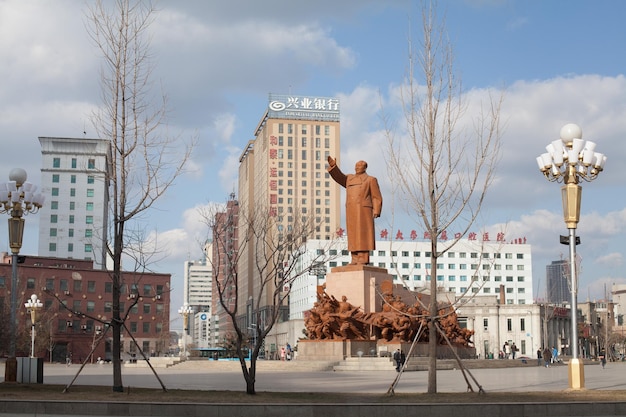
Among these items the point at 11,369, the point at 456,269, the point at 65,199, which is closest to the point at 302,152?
the point at 456,269

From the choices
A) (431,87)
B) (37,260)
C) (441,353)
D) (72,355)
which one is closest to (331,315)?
(441,353)

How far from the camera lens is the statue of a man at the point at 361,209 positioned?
3303cm

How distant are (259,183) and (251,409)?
130 m

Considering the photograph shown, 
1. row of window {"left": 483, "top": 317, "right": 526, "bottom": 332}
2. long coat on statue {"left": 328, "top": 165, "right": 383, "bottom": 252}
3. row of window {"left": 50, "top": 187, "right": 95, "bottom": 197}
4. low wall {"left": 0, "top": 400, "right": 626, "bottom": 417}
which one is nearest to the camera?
low wall {"left": 0, "top": 400, "right": 626, "bottom": 417}

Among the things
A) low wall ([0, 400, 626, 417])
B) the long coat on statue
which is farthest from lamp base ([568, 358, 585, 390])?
the long coat on statue

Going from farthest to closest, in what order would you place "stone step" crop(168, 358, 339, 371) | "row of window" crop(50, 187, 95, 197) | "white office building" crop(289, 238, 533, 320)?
"white office building" crop(289, 238, 533, 320) → "row of window" crop(50, 187, 95, 197) → "stone step" crop(168, 358, 339, 371)

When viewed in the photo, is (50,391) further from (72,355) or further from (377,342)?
(72,355)

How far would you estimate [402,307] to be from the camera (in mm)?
29781

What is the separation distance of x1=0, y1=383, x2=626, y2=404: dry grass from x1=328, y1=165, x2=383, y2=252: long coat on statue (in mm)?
17557

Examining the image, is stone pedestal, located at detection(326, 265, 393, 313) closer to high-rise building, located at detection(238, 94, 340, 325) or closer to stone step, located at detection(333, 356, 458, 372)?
stone step, located at detection(333, 356, 458, 372)

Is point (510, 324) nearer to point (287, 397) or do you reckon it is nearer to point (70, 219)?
point (70, 219)

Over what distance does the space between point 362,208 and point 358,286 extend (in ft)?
11.8

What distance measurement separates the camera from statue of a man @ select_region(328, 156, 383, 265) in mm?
33031

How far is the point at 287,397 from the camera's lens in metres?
14.6
